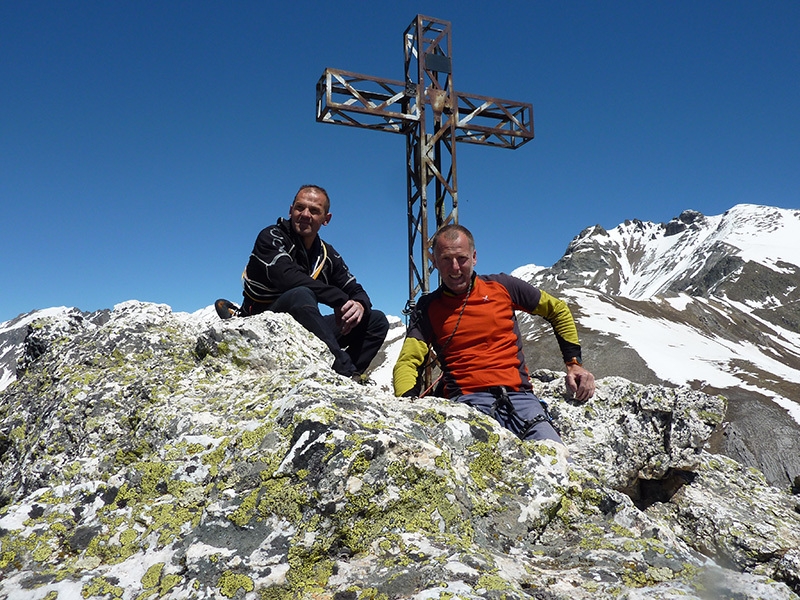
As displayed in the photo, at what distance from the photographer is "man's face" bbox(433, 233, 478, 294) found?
587 cm

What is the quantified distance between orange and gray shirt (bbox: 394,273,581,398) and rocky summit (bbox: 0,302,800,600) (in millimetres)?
1247

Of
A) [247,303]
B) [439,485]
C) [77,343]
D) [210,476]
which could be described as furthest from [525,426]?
[77,343]

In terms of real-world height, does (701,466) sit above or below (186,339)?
below

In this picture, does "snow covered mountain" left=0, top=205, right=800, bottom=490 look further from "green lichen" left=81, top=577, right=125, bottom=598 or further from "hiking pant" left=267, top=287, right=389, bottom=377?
"green lichen" left=81, top=577, right=125, bottom=598

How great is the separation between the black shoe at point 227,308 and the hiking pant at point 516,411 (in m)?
3.81

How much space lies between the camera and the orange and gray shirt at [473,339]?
5.73 metres

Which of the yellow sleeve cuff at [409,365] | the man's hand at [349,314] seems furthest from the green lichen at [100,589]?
the man's hand at [349,314]

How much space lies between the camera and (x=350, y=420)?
3.19 m

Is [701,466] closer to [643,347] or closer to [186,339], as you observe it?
[186,339]

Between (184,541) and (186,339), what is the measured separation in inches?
141

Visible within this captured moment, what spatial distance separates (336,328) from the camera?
695 cm

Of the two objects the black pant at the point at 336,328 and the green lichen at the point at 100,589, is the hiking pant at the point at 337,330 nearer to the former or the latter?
the black pant at the point at 336,328

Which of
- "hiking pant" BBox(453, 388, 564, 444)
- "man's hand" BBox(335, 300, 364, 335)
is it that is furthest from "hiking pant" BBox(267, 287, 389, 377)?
"hiking pant" BBox(453, 388, 564, 444)

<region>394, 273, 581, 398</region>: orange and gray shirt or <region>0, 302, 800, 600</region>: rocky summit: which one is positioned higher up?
<region>394, 273, 581, 398</region>: orange and gray shirt
